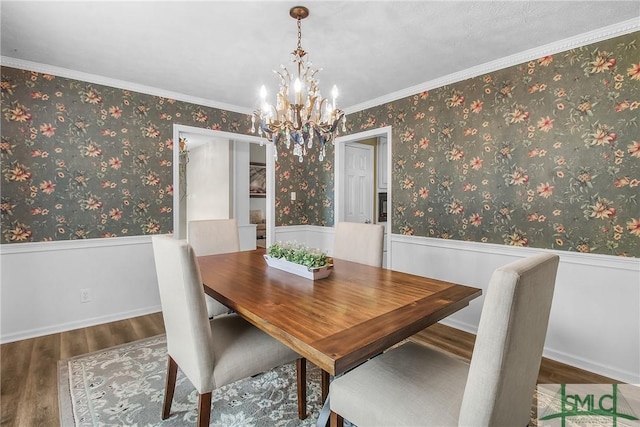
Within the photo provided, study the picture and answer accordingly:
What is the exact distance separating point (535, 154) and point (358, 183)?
7.89 ft

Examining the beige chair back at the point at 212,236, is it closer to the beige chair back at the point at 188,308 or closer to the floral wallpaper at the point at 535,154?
the beige chair back at the point at 188,308

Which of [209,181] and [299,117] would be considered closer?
[299,117]

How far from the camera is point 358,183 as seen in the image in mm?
4602

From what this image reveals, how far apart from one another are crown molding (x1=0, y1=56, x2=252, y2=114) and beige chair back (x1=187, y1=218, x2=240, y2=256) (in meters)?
1.55

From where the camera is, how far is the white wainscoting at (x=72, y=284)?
267 centimetres

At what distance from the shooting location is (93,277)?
302 cm

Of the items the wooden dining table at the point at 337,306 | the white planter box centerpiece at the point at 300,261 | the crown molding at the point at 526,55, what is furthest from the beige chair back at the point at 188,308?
the crown molding at the point at 526,55

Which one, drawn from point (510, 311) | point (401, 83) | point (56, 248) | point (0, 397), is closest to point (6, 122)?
point (56, 248)

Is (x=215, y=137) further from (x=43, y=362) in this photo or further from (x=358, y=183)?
(x=43, y=362)

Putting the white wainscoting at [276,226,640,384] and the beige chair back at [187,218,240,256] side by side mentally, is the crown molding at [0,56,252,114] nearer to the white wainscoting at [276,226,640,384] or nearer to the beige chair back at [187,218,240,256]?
the beige chair back at [187,218,240,256]

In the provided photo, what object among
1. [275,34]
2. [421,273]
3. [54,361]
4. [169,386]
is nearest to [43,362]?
[54,361]

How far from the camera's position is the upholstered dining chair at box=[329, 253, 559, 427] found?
856mm

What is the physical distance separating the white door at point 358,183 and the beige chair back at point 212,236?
187 cm

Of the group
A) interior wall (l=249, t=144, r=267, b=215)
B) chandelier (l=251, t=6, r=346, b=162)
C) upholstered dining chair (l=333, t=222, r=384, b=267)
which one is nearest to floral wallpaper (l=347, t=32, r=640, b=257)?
upholstered dining chair (l=333, t=222, r=384, b=267)
